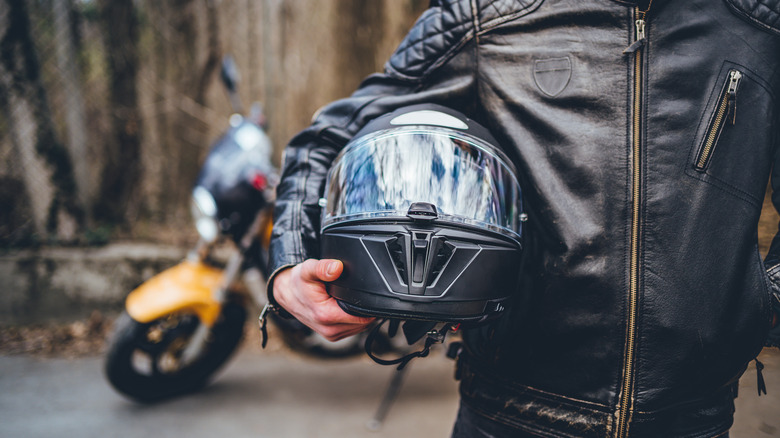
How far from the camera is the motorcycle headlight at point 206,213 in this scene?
89.8 inches

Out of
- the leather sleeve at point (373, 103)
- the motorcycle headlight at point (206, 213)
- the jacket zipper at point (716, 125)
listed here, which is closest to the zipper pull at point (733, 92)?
the jacket zipper at point (716, 125)

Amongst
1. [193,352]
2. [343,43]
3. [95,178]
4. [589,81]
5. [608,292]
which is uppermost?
[343,43]

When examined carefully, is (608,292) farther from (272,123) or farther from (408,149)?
(272,123)

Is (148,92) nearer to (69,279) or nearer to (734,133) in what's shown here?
(69,279)

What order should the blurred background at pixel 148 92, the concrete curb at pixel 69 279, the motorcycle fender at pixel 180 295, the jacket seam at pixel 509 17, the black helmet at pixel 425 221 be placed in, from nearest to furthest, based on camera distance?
the black helmet at pixel 425 221 < the jacket seam at pixel 509 17 < the motorcycle fender at pixel 180 295 < the concrete curb at pixel 69 279 < the blurred background at pixel 148 92

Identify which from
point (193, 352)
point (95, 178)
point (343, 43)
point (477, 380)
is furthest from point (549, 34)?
point (95, 178)

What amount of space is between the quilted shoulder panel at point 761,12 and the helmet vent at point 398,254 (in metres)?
0.71

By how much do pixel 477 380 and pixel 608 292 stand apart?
0.32m

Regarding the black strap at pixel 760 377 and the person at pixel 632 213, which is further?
the black strap at pixel 760 377

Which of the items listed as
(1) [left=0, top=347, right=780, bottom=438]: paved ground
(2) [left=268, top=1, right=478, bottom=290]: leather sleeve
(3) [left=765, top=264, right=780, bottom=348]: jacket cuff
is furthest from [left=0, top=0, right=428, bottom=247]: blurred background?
(3) [left=765, top=264, right=780, bottom=348]: jacket cuff

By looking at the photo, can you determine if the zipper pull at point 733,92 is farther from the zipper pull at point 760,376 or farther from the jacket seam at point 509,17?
the zipper pull at point 760,376

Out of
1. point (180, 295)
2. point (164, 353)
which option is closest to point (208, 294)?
point (180, 295)

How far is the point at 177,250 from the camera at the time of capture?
135 inches

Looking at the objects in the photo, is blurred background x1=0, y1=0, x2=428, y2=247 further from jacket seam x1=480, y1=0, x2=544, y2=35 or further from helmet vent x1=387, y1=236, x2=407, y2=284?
helmet vent x1=387, y1=236, x2=407, y2=284
